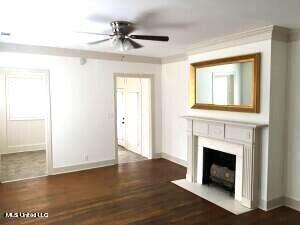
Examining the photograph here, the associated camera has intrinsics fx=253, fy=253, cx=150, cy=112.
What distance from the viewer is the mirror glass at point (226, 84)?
3.69 meters

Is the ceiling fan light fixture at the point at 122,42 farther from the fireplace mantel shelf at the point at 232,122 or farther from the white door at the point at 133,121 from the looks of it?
the white door at the point at 133,121

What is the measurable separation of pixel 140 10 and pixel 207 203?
9.24 ft

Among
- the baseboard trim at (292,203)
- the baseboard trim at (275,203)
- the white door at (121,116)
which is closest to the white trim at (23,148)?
the white door at (121,116)

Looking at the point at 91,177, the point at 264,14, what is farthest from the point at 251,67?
the point at 91,177

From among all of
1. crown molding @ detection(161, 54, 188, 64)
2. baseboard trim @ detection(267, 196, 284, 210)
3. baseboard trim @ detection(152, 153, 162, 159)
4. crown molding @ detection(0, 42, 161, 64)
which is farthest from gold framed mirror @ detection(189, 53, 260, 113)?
baseboard trim @ detection(152, 153, 162, 159)

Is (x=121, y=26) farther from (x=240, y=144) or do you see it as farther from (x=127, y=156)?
(x=127, y=156)

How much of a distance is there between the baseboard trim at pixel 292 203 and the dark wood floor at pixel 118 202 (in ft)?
0.29

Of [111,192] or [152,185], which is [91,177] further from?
[152,185]

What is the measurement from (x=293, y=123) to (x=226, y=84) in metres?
1.11

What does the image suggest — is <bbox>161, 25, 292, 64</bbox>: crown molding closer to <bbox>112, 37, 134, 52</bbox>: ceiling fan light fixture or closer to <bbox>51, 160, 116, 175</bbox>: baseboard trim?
<bbox>112, 37, 134, 52</bbox>: ceiling fan light fixture

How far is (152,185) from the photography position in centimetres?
447

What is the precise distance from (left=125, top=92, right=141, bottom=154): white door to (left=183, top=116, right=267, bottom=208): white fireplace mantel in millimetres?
2558

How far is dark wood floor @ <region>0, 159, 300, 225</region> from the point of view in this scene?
10.6ft

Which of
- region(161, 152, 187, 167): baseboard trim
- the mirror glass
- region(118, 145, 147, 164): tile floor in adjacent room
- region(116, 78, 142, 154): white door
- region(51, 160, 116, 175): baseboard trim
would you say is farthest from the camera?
region(116, 78, 142, 154): white door
